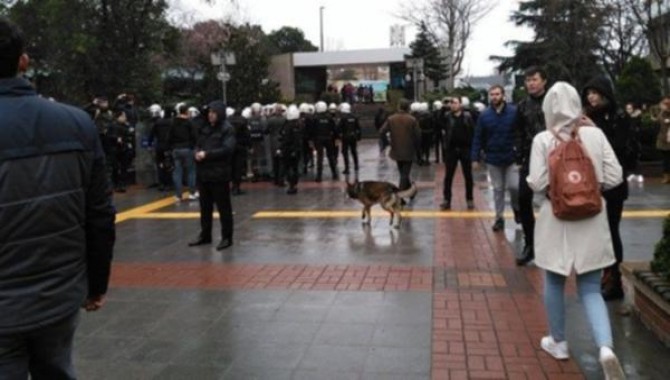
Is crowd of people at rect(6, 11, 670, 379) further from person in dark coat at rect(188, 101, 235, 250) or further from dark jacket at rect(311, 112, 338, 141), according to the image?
dark jacket at rect(311, 112, 338, 141)

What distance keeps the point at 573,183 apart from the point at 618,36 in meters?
27.4

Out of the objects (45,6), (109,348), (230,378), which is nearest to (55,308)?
(230,378)

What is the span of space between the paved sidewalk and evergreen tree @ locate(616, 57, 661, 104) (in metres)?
17.5

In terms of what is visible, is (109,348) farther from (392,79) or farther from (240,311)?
(392,79)

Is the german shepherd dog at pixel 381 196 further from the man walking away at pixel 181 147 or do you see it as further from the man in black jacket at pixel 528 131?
the man walking away at pixel 181 147

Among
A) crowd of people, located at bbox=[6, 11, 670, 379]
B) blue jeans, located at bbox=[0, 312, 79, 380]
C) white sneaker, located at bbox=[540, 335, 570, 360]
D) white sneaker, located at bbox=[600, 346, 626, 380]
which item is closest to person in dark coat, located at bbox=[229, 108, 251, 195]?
crowd of people, located at bbox=[6, 11, 670, 379]

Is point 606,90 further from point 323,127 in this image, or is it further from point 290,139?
point 323,127

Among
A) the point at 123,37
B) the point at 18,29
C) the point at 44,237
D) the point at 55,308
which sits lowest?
the point at 55,308

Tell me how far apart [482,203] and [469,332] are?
7002mm

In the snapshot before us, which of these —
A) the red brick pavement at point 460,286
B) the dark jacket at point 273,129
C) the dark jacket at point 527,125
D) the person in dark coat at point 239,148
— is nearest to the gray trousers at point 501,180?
the red brick pavement at point 460,286

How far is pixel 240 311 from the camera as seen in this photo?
609 cm

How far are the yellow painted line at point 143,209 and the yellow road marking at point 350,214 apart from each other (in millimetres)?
94

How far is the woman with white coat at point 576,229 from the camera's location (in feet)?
14.3

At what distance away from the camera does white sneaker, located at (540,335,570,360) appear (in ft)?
15.4
